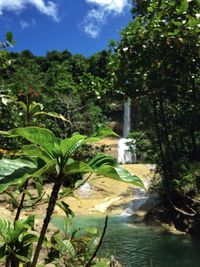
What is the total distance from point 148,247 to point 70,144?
1069cm

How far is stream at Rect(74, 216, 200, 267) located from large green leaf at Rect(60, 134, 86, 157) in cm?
Result: 720

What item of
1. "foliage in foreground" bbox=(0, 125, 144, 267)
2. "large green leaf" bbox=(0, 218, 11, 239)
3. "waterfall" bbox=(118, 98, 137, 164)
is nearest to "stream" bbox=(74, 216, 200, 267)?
"large green leaf" bbox=(0, 218, 11, 239)

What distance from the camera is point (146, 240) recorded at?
1298 centimetres

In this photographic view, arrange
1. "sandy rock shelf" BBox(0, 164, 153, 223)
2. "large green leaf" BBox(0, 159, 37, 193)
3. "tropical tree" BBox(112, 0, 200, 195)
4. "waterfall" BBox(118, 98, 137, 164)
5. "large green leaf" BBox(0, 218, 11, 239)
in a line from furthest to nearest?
1. "waterfall" BBox(118, 98, 137, 164)
2. "sandy rock shelf" BBox(0, 164, 153, 223)
3. "tropical tree" BBox(112, 0, 200, 195)
4. "large green leaf" BBox(0, 218, 11, 239)
5. "large green leaf" BBox(0, 159, 37, 193)

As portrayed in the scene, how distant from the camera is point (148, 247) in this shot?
39.3 ft

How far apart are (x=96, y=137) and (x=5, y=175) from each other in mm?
424

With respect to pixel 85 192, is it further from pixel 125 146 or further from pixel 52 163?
pixel 52 163

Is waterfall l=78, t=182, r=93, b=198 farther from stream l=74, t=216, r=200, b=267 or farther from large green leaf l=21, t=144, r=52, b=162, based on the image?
large green leaf l=21, t=144, r=52, b=162

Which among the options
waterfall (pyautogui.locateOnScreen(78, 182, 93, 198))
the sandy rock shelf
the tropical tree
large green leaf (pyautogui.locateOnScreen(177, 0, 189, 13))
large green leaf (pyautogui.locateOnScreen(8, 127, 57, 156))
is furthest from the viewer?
waterfall (pyautogui.locateOnScreen(78, 182, 93, 198))

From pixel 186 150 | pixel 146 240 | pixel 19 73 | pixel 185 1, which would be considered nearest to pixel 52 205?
pixel 185 1

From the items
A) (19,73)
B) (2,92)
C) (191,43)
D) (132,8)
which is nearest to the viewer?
(2,92)

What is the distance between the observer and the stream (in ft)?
33.9

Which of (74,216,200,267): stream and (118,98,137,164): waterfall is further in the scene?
(118,98,137,164): waterfall

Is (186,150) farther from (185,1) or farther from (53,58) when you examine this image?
(53,58)
